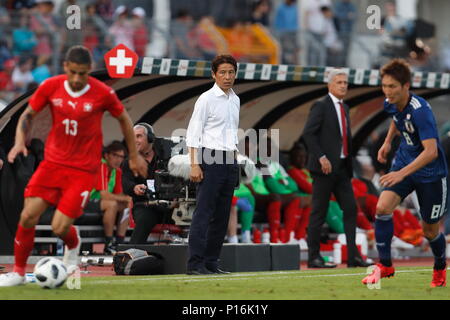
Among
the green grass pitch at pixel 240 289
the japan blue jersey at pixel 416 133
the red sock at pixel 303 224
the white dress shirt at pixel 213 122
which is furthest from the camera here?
the red sock at pixel 303 224

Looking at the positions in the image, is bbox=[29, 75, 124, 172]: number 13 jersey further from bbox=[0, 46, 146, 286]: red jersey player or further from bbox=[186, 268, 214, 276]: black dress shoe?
bbox=[186, 268, 214, 276]: black dress shoe

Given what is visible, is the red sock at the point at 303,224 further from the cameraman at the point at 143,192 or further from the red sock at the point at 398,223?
the cameraman at the point at 143,192

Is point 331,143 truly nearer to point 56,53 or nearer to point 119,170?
point 119,170

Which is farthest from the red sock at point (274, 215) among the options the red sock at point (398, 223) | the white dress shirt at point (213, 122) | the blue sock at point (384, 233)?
the blue sock at point (384, 233)

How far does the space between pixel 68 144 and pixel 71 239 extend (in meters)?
0.90

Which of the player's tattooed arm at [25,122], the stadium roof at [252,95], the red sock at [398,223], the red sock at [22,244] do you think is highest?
the stadium roof at [252,95]

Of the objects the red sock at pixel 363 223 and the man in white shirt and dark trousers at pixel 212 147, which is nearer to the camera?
the man in white shirt and dark trousers at pixel 212 147

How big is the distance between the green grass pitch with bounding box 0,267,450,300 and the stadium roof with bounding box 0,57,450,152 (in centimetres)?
372

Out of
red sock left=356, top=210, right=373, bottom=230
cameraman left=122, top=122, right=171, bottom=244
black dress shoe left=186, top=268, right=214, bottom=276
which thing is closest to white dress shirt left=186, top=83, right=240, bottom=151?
black dress shoe left=186, top=268, right=214, bottom=276

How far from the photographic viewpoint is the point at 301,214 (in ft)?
55.8

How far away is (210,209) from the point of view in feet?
37.2

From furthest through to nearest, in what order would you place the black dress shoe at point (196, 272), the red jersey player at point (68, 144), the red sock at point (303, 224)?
the red sock at point (303, 224), the black dress shoe at point (196, 272), the red jersey player at point (68, 144)

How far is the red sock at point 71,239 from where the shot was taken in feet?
32.5
